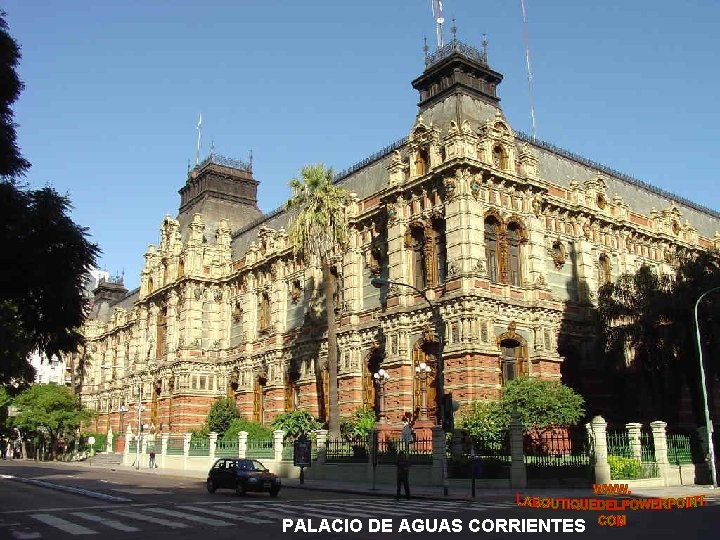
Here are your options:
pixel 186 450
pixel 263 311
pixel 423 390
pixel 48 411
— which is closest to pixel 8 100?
pixel 423 390

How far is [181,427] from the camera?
57.9m

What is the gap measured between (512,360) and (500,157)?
38.9 ft

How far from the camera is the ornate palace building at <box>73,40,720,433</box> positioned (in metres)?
38.1

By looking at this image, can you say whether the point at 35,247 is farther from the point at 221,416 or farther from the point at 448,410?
the point at 221,416

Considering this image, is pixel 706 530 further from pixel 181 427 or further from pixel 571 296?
pixel 181 427

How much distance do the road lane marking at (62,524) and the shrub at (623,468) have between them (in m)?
21.9

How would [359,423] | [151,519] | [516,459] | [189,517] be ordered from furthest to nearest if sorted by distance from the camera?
1. [359,423]
2. [516,459]
3. [189,517]
4. [151,519]

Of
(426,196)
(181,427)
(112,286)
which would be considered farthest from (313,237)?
(112,286)

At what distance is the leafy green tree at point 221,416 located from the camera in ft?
174

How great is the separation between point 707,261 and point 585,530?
89.2 feet

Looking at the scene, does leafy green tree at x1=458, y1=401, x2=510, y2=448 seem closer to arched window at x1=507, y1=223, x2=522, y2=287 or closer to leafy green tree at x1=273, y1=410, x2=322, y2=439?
arched window at x1=507, y1=223, x2=522, y2=287

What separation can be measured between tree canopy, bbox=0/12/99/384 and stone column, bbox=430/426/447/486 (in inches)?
625

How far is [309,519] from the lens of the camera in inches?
690

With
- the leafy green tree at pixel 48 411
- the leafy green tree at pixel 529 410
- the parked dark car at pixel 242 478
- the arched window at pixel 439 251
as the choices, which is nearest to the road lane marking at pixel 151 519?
the parked dark car at pixel 242 478
